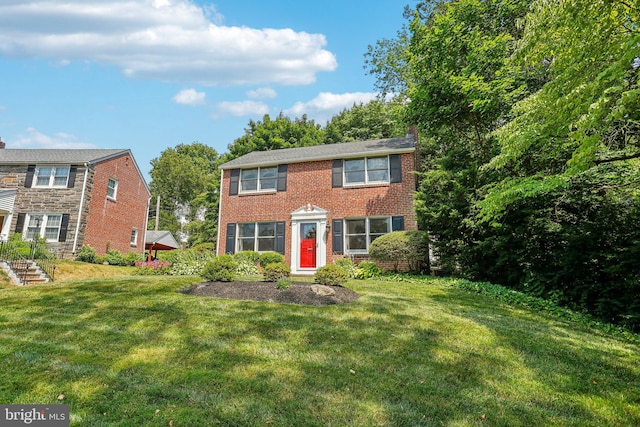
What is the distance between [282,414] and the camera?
8.35 feet

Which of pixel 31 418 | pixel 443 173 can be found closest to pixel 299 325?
pixel 31 418

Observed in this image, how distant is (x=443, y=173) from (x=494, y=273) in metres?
3.92

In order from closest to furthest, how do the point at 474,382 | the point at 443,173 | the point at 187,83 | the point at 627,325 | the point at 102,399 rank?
1. the point at 102,399
2. the point at 474,382
3. the point at 627,325
4. the point at 187,83
5. the point at 443,173

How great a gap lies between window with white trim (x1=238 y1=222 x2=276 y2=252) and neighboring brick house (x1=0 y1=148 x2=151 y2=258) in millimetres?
9235

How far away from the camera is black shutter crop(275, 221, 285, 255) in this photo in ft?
47.0

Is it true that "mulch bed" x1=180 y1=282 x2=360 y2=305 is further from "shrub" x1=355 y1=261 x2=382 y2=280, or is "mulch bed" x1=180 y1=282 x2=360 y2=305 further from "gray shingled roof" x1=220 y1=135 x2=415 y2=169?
"gray shingled roof" x1=220 y1=135 x2=415 y2=169

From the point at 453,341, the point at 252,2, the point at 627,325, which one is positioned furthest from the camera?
the point at 252,2

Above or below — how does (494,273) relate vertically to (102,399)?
above

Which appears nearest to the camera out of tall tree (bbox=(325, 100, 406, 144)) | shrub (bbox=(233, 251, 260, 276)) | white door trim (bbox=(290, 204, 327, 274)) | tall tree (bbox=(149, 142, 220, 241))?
shrub (bbox=(233, 251, 260, 276))

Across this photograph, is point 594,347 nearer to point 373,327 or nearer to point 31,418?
point 373,327

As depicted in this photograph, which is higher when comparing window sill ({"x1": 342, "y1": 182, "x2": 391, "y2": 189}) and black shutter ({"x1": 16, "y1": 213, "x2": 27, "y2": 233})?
window sill ({"x1": 342, "y1": 182, "x2": 391, "y2": 189})

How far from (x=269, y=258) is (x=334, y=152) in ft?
18.9

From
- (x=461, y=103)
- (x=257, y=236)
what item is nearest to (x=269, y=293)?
(x=257, y=236)

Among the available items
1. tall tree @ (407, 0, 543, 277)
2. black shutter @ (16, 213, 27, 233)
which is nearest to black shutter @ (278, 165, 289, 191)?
tall tree @ (407, 0, 543, 277)
